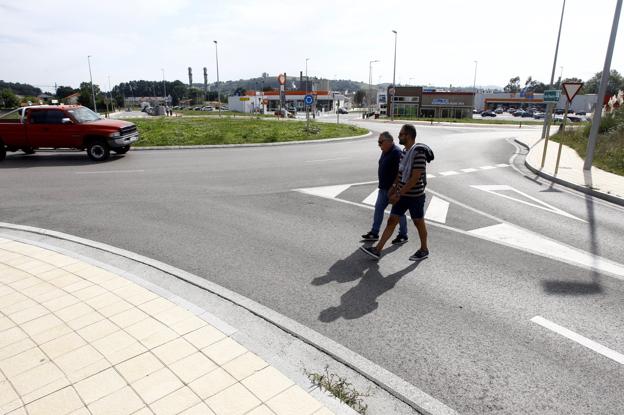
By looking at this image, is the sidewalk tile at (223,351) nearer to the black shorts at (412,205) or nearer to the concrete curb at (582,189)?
the black shorts at (412,205)

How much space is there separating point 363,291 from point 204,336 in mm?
2029

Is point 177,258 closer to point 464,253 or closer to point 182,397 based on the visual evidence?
point 182,397

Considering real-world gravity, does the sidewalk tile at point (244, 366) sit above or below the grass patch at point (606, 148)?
below

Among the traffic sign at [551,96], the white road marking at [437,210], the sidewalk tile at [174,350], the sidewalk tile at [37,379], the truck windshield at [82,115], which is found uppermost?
the traffic sign at [551,96]

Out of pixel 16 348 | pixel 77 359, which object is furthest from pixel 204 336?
pixel 16 348

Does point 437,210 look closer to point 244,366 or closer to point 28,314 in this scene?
point 244,366

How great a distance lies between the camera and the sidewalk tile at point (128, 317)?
3.96 m

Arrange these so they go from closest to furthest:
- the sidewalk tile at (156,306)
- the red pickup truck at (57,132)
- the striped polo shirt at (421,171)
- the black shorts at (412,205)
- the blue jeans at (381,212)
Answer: the sidewalk tile at (156,306), the striped polo shirt at (421,171), the black shorts at (412,205), the blue jeans at (381,212), the red pickup truck at (57,132)

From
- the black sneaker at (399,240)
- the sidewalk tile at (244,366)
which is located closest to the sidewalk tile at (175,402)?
the sidewalk tile at (244,366)

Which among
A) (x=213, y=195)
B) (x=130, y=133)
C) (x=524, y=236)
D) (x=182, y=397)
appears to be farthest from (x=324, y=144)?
(x=182, y=397)

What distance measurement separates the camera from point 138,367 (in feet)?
10.9

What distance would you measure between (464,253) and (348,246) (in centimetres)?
180

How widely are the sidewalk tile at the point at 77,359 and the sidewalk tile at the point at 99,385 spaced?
19 cm

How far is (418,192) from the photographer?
18.6 ft
